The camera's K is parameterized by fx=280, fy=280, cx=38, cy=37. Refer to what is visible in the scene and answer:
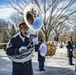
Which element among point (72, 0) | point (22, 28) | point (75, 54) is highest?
point (72, 0)

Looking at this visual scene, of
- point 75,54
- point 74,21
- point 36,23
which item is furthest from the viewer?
point 74,21

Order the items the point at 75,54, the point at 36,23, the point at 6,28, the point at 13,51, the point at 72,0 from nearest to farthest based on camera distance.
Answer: the point at 13,51 < the point at 36,23 < the point at 75,54 < the point at 72,0 < the point at 6,28

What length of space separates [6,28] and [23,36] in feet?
213

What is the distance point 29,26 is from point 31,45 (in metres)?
0.36

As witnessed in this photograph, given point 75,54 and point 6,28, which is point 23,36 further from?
point 6,28

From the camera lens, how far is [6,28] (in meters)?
69.7

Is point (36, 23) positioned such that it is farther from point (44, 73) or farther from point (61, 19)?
point (61, 19)

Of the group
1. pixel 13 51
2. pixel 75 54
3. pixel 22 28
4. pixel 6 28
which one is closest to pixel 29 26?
pixel 22 28

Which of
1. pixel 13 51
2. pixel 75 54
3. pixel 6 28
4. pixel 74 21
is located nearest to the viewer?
pixel 13 51

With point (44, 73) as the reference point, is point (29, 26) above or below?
above

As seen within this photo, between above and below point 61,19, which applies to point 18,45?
below

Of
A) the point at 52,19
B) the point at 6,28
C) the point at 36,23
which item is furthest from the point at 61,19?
the point at 6,28

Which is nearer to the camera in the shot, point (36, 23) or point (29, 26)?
point (29, 26)

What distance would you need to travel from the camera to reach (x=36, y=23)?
5.68m
